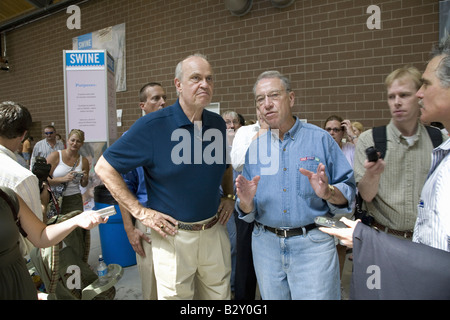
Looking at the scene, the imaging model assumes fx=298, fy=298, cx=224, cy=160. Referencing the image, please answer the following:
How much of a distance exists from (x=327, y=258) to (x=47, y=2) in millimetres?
9995

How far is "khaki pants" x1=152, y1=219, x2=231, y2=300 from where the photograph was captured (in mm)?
1540

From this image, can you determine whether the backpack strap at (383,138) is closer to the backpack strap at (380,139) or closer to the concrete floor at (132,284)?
the backpack strap at (380,139)

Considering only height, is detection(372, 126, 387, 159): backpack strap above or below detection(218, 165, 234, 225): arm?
above

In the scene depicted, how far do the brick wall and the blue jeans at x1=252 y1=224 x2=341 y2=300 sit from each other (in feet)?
12.3

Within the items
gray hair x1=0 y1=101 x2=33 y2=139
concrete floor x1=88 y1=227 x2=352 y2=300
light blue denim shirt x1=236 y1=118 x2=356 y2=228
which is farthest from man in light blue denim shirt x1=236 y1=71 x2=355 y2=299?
concrete floor x1=88 y1=227 x2=352 y2=300

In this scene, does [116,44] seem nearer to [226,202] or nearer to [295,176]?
[226,202]

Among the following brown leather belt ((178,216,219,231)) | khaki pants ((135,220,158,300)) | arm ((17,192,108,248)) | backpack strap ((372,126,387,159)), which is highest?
backpack strap ((372,126,387,159))

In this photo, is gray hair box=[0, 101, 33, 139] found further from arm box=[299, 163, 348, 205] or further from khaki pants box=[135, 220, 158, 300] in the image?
arm box=[299, 163, 348, 205]

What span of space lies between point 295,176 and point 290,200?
13 cm

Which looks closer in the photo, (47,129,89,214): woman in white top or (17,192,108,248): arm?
(17,192,108,248): arm

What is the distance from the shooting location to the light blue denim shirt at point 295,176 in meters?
1.53

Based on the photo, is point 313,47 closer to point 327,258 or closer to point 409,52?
point 409,52

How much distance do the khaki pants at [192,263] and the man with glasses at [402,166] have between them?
881 millimetres

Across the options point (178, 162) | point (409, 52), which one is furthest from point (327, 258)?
point (409, 52)
